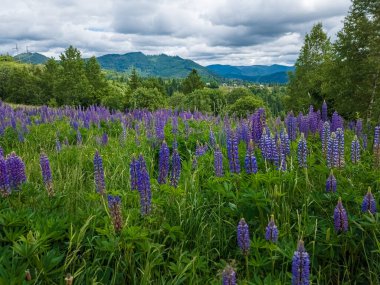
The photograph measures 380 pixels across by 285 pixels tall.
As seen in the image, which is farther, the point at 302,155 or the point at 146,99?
the point at 146,99

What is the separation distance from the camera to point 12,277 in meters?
2.39

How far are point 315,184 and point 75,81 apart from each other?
36.7 metres

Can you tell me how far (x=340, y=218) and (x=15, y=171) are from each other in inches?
126

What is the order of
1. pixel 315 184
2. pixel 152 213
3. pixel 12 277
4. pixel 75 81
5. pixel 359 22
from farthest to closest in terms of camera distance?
1. pixel 75 81
2. pixel 359 22
3. pixel 315 184
4. pixel 152 213
5. pixel 12 277

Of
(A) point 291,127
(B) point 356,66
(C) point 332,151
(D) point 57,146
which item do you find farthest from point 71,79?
(C) point 332,151

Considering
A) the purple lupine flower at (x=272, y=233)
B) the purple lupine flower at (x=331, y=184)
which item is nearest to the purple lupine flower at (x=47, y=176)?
the purple lupine flower at (x=272, y=233)

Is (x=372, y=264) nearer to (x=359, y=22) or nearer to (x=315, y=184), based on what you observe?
(x=315, y=184)

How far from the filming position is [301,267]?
2219 mm

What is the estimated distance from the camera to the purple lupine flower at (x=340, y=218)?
301 cm

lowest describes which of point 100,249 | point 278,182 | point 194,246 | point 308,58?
point 194,246

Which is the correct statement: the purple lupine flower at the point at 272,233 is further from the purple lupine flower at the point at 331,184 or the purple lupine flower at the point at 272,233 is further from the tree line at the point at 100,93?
the tree line at the point at 100,93

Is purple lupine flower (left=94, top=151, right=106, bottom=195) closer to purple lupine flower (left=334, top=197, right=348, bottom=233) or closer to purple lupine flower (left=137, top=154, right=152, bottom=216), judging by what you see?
purple lupine flower (left=137, top=154, right=152, bottom=216)

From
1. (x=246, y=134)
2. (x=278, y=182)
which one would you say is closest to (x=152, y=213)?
(x=278, y=182)

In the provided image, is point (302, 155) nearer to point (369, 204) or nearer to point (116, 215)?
point (369, 204)
